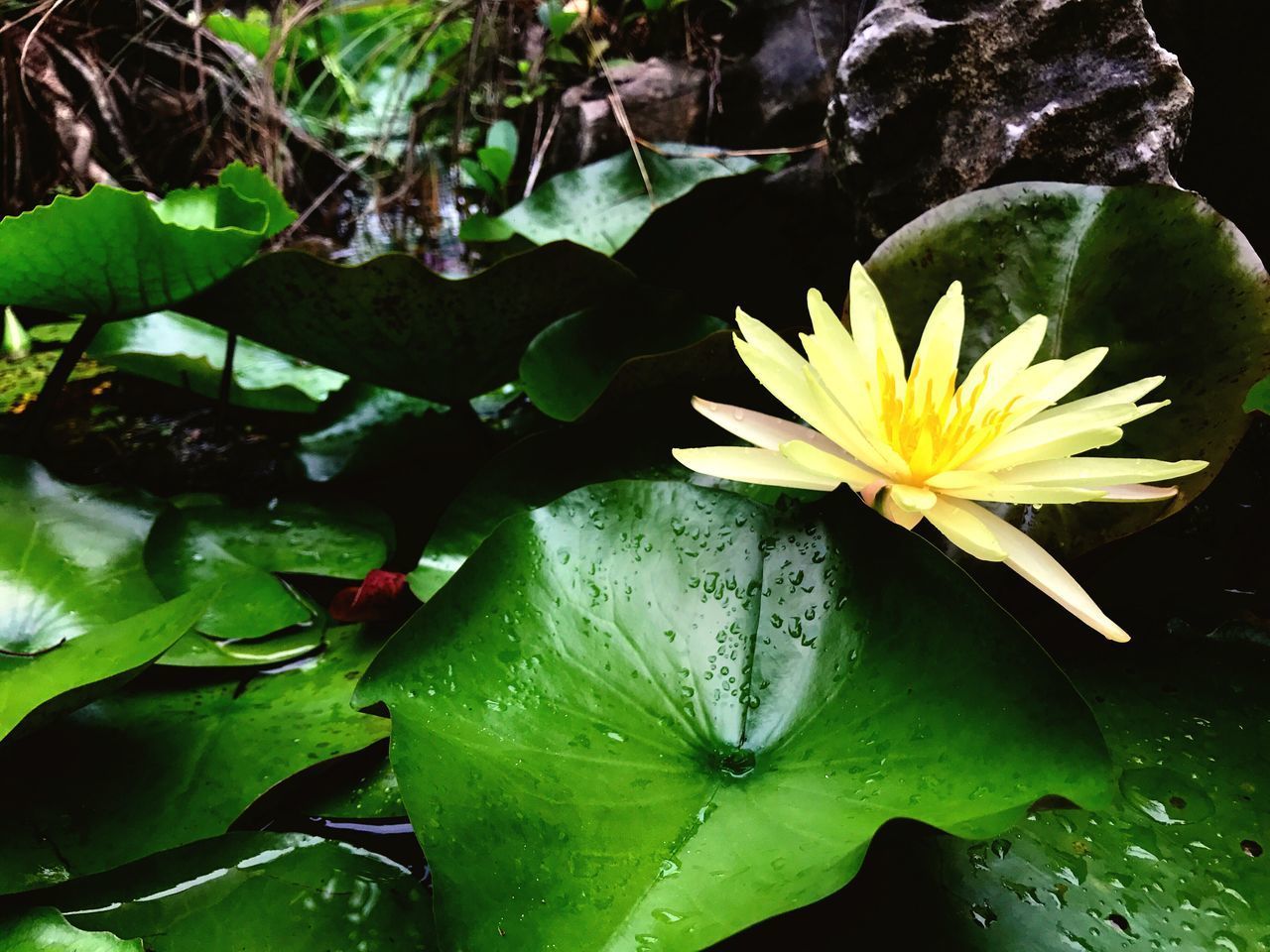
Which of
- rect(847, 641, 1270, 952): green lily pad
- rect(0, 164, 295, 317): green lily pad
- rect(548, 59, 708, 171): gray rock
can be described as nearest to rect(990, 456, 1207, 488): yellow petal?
rect(847, 641, 1270, 952): green lily pad

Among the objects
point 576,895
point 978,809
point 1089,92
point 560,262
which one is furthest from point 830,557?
point 1089,92

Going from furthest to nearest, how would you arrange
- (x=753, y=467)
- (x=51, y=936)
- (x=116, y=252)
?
(x=116, y=252) → (x=753, y=467) → (x=51, y=936)

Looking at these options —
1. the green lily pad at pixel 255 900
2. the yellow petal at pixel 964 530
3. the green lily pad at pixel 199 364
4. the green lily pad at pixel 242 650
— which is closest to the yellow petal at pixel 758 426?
the yellow petal at pixel 964 530

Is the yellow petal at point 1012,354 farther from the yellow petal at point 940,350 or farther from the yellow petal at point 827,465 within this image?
the yellow petal at point 827,465

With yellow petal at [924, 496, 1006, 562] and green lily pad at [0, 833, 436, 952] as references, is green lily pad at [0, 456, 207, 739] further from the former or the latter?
yellow petal at [924, 496, 1006, 562]

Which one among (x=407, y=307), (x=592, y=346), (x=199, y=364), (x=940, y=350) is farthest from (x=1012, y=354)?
(x=199, y=364)

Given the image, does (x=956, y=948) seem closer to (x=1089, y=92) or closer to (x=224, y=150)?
(x=1089, y=92)

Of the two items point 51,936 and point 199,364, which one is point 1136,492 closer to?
point 51,936
